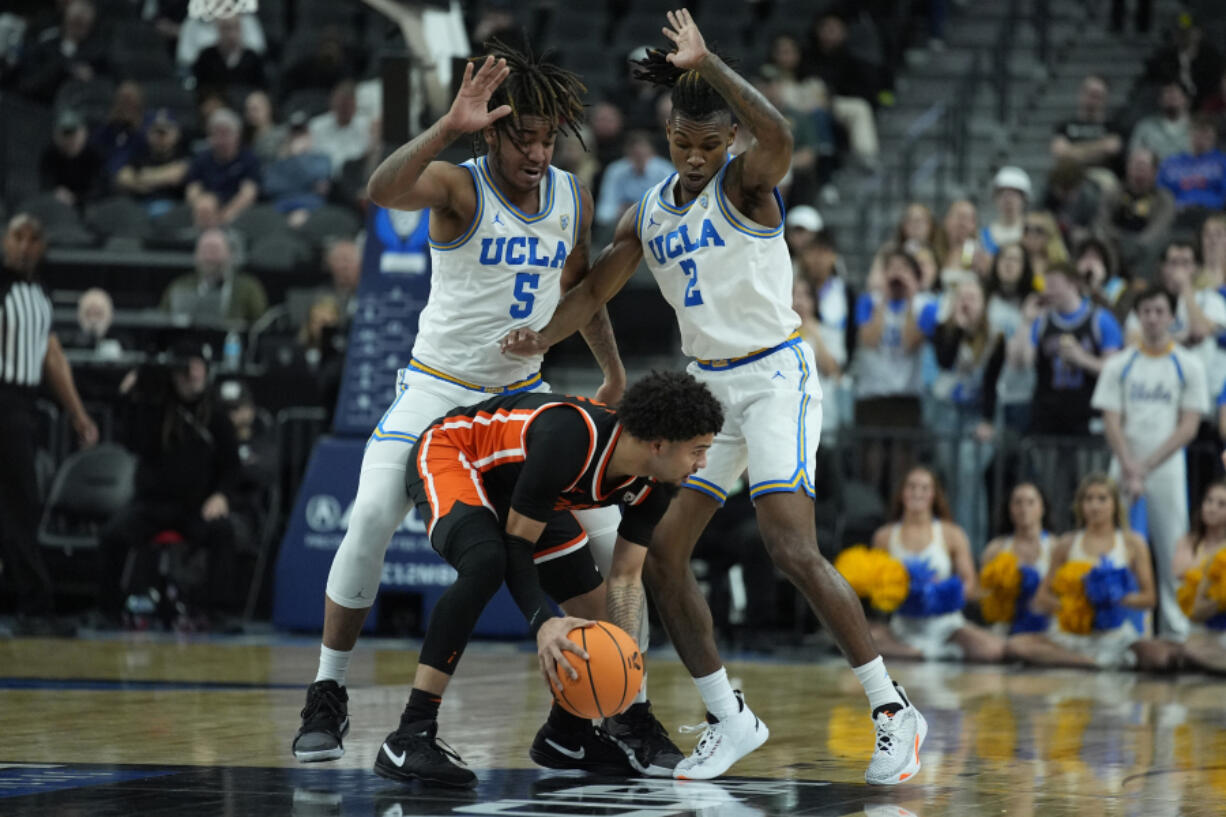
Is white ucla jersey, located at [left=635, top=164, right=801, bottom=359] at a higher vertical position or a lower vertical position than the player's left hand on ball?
higher

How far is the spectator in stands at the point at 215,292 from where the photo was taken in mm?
13164

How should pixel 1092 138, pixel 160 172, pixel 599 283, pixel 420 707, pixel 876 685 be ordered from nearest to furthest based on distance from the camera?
pixel 420 707
pixel 876 685
pixel 599 283
pixel 1092 138
pixel 160 172

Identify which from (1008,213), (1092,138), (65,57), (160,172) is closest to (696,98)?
(1008,213)

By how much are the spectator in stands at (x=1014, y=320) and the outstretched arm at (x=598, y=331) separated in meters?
4.99

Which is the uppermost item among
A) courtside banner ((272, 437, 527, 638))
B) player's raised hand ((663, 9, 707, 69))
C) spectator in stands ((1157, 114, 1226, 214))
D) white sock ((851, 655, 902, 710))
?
spectator in stands ((1157, 114, 1226, 214))

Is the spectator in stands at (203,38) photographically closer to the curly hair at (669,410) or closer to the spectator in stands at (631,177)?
the spectator in stands at (631,177)

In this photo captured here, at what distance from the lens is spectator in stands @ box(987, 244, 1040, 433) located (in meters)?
10.9

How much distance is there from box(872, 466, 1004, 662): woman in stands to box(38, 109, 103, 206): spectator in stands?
9077 mm

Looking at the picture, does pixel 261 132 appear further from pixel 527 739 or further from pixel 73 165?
pixel 527 739

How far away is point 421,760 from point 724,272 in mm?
1895

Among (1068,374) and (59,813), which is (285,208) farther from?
(59,813)

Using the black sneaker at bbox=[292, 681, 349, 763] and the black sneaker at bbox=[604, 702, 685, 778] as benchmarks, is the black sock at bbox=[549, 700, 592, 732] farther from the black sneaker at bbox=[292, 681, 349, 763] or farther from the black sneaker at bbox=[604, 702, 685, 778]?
the black sneaker at bbox=[292, 681, 349, 763]

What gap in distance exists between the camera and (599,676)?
16.9 feet

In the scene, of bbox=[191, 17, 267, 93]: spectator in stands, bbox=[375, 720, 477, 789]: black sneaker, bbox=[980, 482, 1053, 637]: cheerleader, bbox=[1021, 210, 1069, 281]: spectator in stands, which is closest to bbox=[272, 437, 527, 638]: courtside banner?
bbox=[980, 482, 1053, 637]: cheerleader
